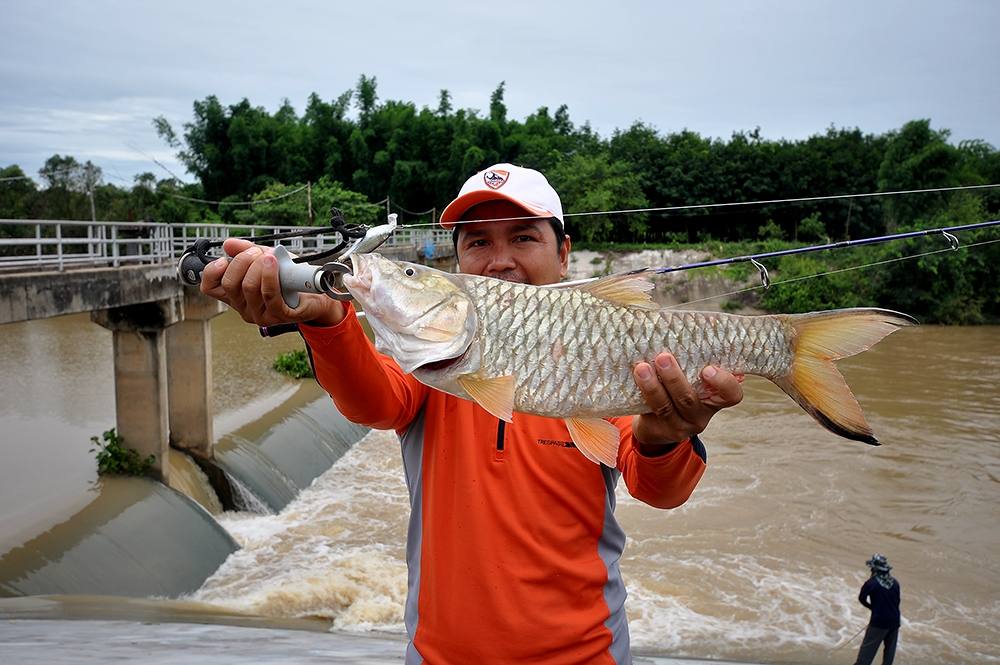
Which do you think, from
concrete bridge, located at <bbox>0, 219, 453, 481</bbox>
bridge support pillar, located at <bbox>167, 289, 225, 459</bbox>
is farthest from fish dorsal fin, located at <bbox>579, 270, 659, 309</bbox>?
bridge support pillar, located at <bbox>167, 289, 225, 459</bbox>

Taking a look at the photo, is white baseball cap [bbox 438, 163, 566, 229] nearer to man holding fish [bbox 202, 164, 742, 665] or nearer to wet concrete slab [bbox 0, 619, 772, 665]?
man holding fish [bbox 202, 164, 742, 665]

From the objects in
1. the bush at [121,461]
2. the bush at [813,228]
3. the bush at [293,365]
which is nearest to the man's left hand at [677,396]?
the bush at [121,461]

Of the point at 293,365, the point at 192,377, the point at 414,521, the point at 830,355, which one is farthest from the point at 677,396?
the point at 293,365

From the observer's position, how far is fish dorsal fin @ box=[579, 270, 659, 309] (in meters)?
2.05

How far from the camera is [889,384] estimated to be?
19.9m

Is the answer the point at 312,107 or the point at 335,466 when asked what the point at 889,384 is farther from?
the point at 312,107

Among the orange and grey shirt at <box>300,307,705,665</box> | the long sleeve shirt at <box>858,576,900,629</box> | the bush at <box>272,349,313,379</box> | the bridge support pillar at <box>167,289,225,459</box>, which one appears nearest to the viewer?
the orange and grey shirt at <box>300,307,705,665</box>

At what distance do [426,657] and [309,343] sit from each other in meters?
0.93

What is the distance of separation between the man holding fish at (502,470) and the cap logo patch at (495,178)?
0.15 ft

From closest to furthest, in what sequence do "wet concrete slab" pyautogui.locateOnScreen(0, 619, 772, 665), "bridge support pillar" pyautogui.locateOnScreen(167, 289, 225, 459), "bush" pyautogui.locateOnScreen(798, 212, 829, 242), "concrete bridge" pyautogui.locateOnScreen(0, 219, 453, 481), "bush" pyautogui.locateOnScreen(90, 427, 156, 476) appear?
"wet concrete slab" pyautogui.locateOnScreen(0, 619, 772, 665), "concrete bridge" pyautogui.locateOnScreen(0, 219, 453, 481), "bush" pyautogui.locateOnScreen(90, 427, 156, 476), "bridge support pillar" pyautogui.locateOnScreen(167, 289, 225, 459), "bush" pyautogui.locateOnScreen(798, 212, 829, 242)

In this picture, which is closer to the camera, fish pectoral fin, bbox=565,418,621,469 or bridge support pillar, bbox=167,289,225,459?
fish pectoral fin, bbox=565,418,621,469

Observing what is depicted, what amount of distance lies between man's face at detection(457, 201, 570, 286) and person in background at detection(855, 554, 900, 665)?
5829 millimetres

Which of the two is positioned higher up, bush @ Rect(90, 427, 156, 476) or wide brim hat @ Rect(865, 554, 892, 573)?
wide brim hat @ Rect(865, 554, 892, 573)

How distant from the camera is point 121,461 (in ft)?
31.4
